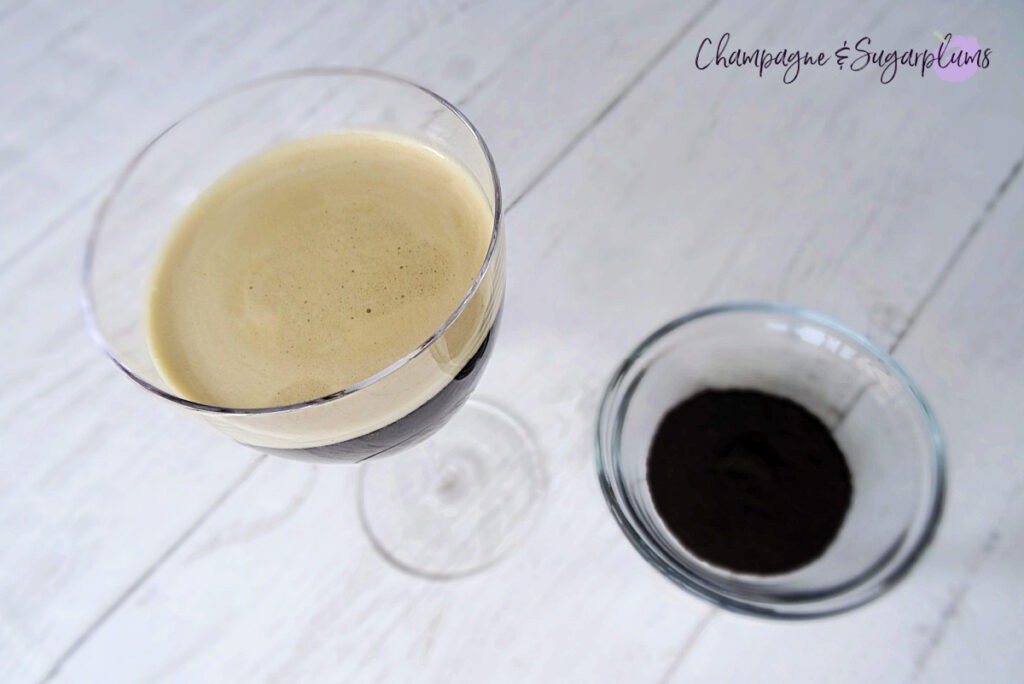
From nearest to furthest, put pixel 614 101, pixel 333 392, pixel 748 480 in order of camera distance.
→ pixel 333 392 < pixel 748 480 < pixel 614 101

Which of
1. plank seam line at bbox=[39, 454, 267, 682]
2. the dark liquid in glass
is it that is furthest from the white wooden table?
the dark liquid in glass

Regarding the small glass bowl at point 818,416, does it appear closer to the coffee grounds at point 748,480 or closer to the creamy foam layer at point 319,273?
the coffee grounds at point 748,480

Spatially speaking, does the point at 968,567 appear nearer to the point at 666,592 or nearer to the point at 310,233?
the point at 666,592

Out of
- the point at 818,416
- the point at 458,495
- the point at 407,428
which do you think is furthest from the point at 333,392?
the point at 818,416

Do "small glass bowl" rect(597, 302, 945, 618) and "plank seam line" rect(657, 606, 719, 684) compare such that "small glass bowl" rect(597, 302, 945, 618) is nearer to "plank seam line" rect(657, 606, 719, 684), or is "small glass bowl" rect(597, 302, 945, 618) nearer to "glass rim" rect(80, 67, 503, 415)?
"plank seam line" rect(657, 606, 719, 684)

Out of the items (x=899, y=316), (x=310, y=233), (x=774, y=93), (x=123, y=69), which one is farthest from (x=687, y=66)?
(x=123, y=69)

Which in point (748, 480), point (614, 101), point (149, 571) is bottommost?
point (149, 571)

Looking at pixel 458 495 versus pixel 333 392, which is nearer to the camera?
pixel 333 392

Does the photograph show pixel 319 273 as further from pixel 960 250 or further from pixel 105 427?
pixel 960 250
